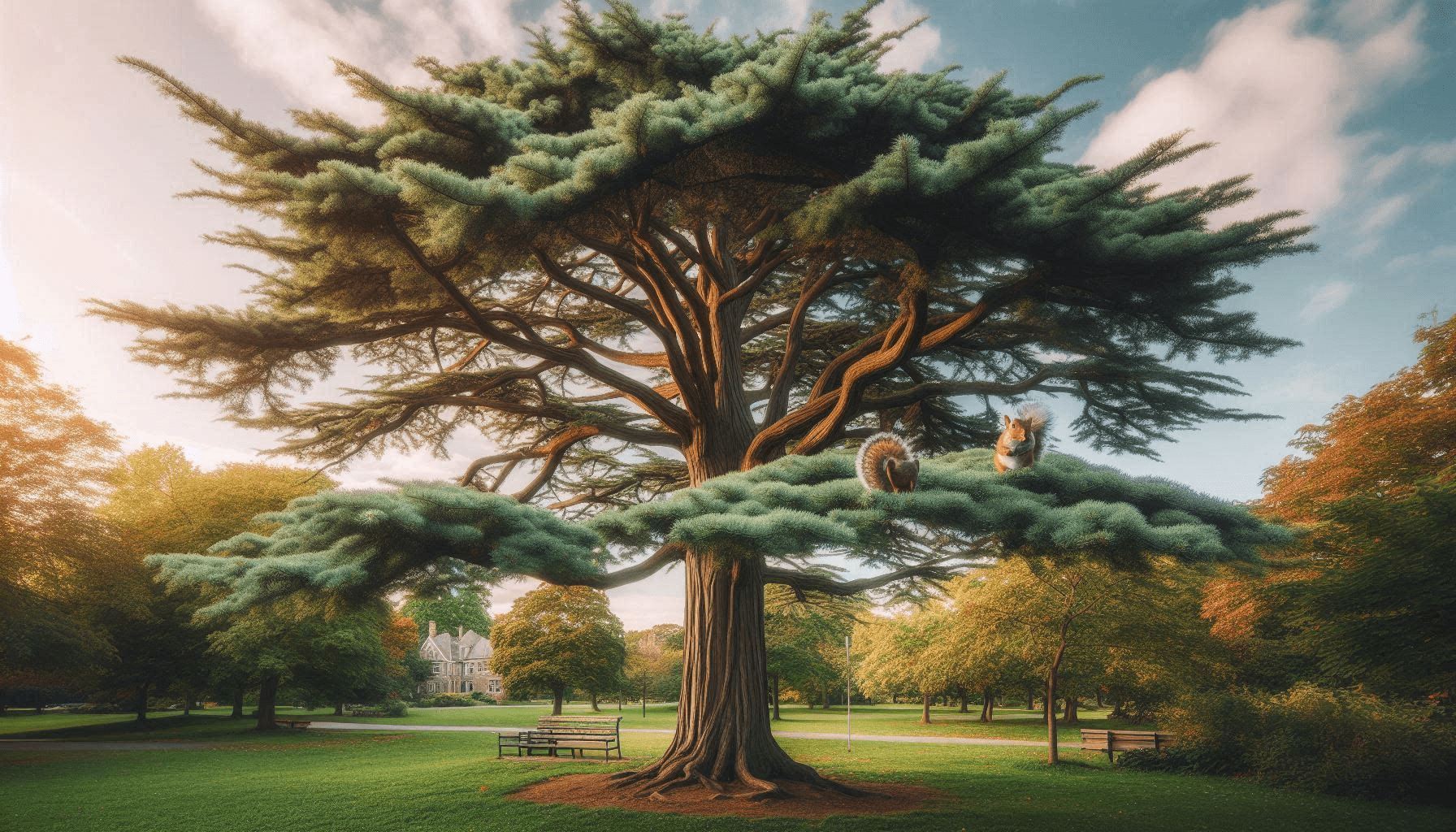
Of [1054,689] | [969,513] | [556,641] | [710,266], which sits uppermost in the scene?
[710,266]

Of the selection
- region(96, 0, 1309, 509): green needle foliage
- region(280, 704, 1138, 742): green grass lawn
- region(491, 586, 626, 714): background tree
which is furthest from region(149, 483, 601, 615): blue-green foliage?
region(491, 586, 626, 714): background tree

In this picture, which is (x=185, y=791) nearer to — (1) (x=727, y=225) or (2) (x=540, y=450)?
(2) (x=540, y=450)

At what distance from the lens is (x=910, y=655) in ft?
114

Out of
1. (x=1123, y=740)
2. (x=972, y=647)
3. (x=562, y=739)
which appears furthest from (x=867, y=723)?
(x=562, y=739)

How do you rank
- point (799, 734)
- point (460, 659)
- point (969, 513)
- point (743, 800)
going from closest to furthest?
point (969, 513)
point (743, 800)
point (799, 734)
point (460, 659)

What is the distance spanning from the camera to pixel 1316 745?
13812 millimetres

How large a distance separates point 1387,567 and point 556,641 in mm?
Result: 29240

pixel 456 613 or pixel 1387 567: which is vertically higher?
pixel 1387 567

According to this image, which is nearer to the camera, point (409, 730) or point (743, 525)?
point (743, 525)

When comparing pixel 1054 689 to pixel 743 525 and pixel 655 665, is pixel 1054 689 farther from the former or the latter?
pixel 655 665

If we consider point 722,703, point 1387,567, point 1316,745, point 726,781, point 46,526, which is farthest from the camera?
point 46,526

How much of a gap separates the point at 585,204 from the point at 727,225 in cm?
570

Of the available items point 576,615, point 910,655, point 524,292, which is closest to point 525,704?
point 576,615

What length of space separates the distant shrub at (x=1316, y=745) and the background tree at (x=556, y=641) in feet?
73.6
